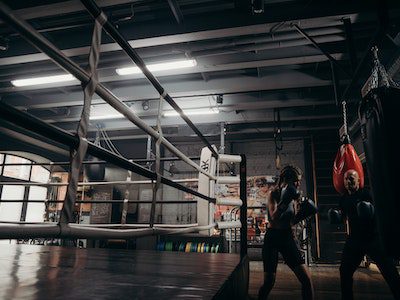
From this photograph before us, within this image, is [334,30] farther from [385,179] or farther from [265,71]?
[385,179]

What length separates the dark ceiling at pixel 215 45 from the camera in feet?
10.7

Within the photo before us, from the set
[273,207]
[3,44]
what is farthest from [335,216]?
[3,44]

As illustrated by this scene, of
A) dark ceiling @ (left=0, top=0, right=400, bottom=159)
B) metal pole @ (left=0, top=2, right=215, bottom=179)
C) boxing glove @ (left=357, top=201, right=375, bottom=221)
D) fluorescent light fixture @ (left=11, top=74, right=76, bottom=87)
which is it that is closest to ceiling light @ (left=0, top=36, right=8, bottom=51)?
dark ceiling @ (left=0, top=0, right=400, bottom=159)

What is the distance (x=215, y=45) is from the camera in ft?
12.8

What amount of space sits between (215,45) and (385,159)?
281 centimetres

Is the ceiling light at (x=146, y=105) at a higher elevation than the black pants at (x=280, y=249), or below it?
higher

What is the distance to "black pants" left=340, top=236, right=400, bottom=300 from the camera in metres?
2.23

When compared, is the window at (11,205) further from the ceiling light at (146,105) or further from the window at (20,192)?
the ceiling light at (146,105)

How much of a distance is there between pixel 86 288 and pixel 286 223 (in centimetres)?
184

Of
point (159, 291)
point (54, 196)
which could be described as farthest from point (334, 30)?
point (54, 196)

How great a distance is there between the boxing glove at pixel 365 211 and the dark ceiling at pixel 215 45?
1302mm

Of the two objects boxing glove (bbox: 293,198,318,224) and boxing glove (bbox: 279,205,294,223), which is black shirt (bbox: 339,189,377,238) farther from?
boxing glove (bbox: 279,205,294,223)

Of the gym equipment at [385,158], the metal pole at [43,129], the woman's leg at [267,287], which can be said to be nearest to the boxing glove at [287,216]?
the woman's leg at [267,287]

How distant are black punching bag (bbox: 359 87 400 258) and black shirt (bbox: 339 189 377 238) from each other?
670 millimetres
